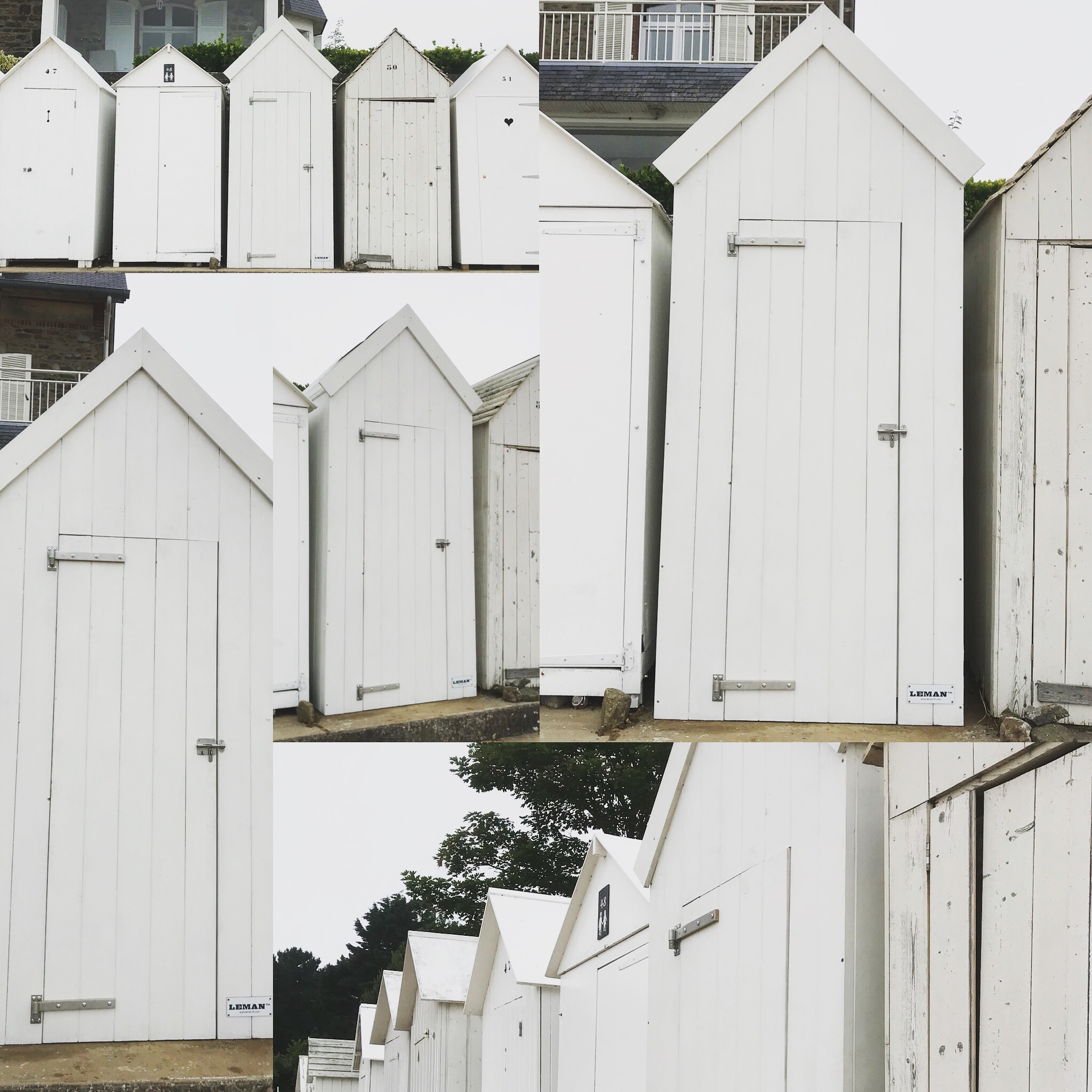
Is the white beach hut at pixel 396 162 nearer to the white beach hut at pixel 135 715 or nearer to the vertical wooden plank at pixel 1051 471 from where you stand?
the white beach hut at pixel 135 715

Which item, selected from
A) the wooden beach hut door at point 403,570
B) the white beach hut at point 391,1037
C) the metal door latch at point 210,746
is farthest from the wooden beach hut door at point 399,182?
the white beach hut at point 391,1037

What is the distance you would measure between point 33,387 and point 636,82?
7.50ft

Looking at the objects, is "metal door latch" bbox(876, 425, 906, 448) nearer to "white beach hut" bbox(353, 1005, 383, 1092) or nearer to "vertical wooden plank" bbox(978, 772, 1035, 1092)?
"vertical wooden plank" bbox(978, 772, 1035, 1092)

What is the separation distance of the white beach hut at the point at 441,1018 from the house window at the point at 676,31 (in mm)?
5643

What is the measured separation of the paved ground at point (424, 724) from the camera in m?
2.52

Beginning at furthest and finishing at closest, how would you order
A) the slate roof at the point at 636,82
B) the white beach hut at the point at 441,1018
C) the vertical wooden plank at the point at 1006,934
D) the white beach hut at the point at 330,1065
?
the white beach hut at the point at 330,1065 → the white beach hut at the point at 441,1018 → the slate roof at the point at 636,82 → the vertical wooden plank at the point at 1006,934

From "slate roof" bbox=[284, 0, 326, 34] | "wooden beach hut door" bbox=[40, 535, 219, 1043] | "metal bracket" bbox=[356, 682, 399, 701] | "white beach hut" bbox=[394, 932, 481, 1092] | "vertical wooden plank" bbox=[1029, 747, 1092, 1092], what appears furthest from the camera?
"white beach hut" bbox=[394, 932, 481, 1092]

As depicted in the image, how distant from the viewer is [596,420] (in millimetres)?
3320

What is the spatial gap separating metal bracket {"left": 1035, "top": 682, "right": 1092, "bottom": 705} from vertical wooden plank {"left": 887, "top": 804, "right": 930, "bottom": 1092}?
128 cm

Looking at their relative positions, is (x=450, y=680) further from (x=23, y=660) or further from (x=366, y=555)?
(x=23, y=660)

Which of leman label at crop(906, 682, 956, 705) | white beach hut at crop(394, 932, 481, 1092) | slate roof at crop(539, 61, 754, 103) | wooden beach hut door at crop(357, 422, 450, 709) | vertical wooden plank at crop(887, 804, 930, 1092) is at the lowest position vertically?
white beach hut at crop(394, 932, 481, 1092)

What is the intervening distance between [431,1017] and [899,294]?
560cm

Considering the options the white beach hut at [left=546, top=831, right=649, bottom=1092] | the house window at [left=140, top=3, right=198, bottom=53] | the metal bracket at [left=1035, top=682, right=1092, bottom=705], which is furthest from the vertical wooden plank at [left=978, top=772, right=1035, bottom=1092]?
the house window at [left=140, top=3, right=198, bottom=53]

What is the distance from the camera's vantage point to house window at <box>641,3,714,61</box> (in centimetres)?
291
